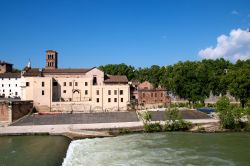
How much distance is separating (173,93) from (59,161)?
5051cm

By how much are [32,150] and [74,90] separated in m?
28.0

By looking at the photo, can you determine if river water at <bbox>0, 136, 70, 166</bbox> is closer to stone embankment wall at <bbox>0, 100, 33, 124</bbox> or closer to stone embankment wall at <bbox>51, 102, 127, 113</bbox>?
stone embankment wall at <bbox>0, 100, 33, 124</bbox>

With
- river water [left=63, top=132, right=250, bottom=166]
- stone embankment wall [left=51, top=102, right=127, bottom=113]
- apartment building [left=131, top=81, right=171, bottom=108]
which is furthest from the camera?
apartment building [left=131, top=81, right=171, bottom=108]

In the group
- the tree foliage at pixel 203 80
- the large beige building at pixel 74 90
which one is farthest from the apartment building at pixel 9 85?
the tree foliage at pixel 203 80

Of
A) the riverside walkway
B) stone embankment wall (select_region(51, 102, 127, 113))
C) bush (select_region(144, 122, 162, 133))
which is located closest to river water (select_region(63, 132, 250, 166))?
bush (select_region(144, 122, 162, 133))

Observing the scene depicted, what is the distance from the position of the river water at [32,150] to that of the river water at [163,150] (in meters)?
1.27

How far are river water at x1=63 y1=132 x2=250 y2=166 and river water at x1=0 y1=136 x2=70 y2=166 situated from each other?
1270 mm

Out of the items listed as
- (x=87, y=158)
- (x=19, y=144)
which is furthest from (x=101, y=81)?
(x=87, y=158)

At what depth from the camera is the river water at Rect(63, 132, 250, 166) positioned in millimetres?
28891

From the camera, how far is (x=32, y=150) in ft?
112

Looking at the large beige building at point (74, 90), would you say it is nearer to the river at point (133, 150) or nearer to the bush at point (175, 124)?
the bush at point (175, 124)

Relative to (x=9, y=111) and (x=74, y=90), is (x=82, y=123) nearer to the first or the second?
(x=9, y=111)

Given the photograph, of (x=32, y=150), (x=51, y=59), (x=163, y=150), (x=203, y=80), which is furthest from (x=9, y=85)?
(x=163, y=150)

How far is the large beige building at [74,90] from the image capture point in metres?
58.1
